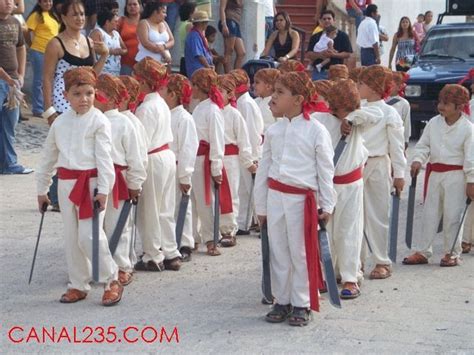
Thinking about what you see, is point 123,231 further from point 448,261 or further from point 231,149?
point 448,261

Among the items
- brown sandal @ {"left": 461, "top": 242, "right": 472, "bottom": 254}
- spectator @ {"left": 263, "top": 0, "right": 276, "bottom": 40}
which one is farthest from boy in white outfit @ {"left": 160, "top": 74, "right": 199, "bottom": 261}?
spectator @ {"left": 263, "top": 0, "right": 276, "bottom": 40}

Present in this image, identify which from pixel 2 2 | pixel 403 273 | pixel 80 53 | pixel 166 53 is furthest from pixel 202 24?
pixel 403 273

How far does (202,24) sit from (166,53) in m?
1.42

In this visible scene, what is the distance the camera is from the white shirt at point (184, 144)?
29.8 feet

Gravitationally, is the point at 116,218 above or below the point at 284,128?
below

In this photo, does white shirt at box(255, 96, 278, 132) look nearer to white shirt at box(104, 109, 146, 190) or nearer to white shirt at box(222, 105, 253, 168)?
white shirt at box(222, 105, 253, 168)

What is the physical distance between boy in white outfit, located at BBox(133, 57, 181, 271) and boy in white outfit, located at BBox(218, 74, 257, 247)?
1.24m

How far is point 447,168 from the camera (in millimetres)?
9398

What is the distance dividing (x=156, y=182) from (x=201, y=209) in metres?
1.19

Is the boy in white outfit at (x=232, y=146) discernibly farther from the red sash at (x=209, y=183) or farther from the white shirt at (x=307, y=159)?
the white shirt at (x=307, y=159)

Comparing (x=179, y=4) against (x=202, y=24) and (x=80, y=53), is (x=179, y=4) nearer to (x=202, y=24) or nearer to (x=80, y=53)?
(x=202, y=24)

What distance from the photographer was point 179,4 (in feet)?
56.6

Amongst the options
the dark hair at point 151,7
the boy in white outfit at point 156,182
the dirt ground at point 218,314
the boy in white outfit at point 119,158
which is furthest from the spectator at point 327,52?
the boy in white outfit at point 119,158

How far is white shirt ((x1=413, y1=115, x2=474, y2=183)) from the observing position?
9289 millimetres
